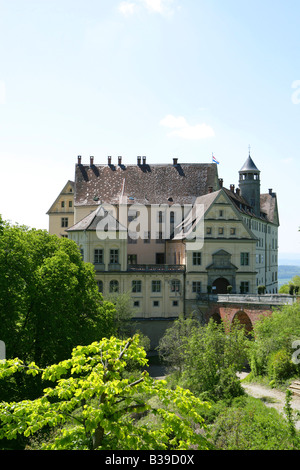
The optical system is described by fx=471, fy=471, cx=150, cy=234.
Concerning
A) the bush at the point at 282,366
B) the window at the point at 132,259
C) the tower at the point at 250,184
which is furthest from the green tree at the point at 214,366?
the tower at the point at 250,184

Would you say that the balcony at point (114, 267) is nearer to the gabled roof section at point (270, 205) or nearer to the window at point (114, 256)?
the window at point (114, 256)

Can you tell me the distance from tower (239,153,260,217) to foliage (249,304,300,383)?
40865 millimetres

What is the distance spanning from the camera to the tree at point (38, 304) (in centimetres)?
2491

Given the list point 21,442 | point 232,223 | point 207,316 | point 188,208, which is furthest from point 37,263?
point 188,208

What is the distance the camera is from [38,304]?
89.4 feet

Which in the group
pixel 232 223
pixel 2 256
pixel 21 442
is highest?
pixel 232 223

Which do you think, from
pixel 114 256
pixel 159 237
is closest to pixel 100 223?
pixel 114 256

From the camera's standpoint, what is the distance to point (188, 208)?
59.3 m

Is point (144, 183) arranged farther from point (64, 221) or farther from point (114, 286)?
point (114, 286)

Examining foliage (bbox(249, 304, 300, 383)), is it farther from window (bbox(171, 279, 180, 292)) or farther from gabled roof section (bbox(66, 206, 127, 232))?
gabled roof section (bbox(66, 206, 127, 232))

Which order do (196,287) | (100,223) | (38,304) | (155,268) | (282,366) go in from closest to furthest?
(282,366), (38,304), (100,223), (196,287), (155,268)

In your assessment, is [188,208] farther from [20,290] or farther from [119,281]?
[20,290]

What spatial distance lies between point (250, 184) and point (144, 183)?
1871 cm
